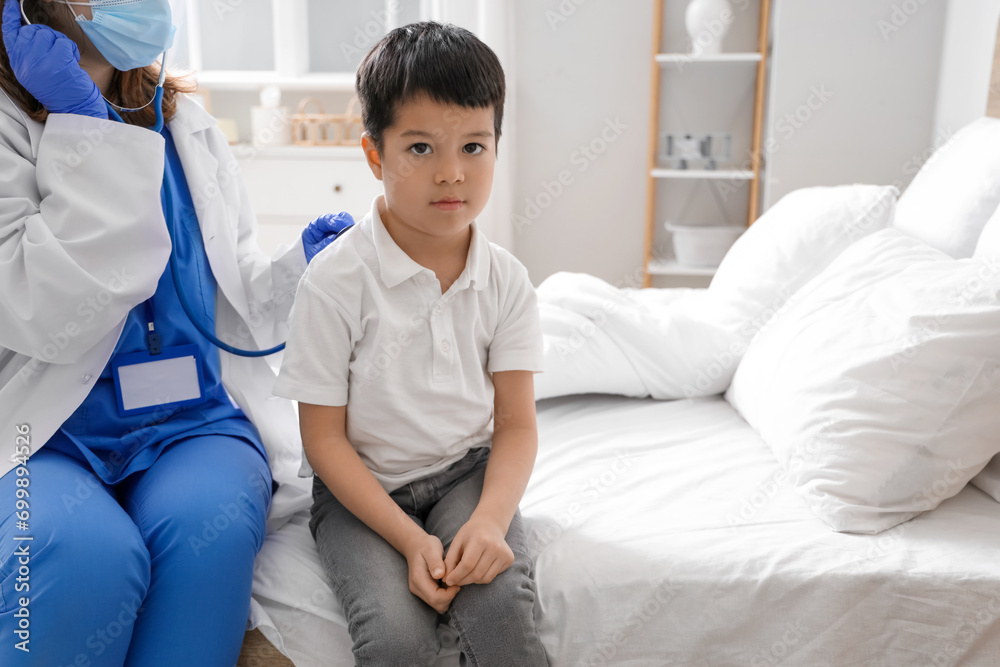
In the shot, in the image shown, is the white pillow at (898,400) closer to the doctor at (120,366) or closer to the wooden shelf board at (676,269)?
the doctor at (120,366)

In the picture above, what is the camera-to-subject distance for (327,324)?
3.18ft

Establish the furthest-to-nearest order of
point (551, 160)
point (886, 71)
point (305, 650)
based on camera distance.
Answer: point (551, 160) → point (886, 71) → point (305, 650)

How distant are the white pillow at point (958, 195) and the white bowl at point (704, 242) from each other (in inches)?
49.0

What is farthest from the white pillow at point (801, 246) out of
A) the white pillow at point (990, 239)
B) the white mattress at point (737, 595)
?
the white mattress at point (737, 595)

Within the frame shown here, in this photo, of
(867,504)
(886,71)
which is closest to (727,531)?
(867,504)

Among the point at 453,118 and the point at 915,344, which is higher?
the point at 453,118

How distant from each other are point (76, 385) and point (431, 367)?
44 cm

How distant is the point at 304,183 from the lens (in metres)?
3.10

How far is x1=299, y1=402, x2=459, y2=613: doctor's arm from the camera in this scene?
0.88m

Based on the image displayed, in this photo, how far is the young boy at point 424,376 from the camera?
878 mm

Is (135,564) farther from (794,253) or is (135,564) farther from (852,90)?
(852,90)

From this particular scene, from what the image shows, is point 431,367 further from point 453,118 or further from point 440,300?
point 453,118

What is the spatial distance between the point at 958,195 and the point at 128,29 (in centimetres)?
129

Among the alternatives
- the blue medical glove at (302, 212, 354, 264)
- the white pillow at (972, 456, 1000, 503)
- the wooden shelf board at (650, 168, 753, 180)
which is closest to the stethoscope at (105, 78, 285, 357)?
the blue medical glove at (302, 212, 354, 264)
